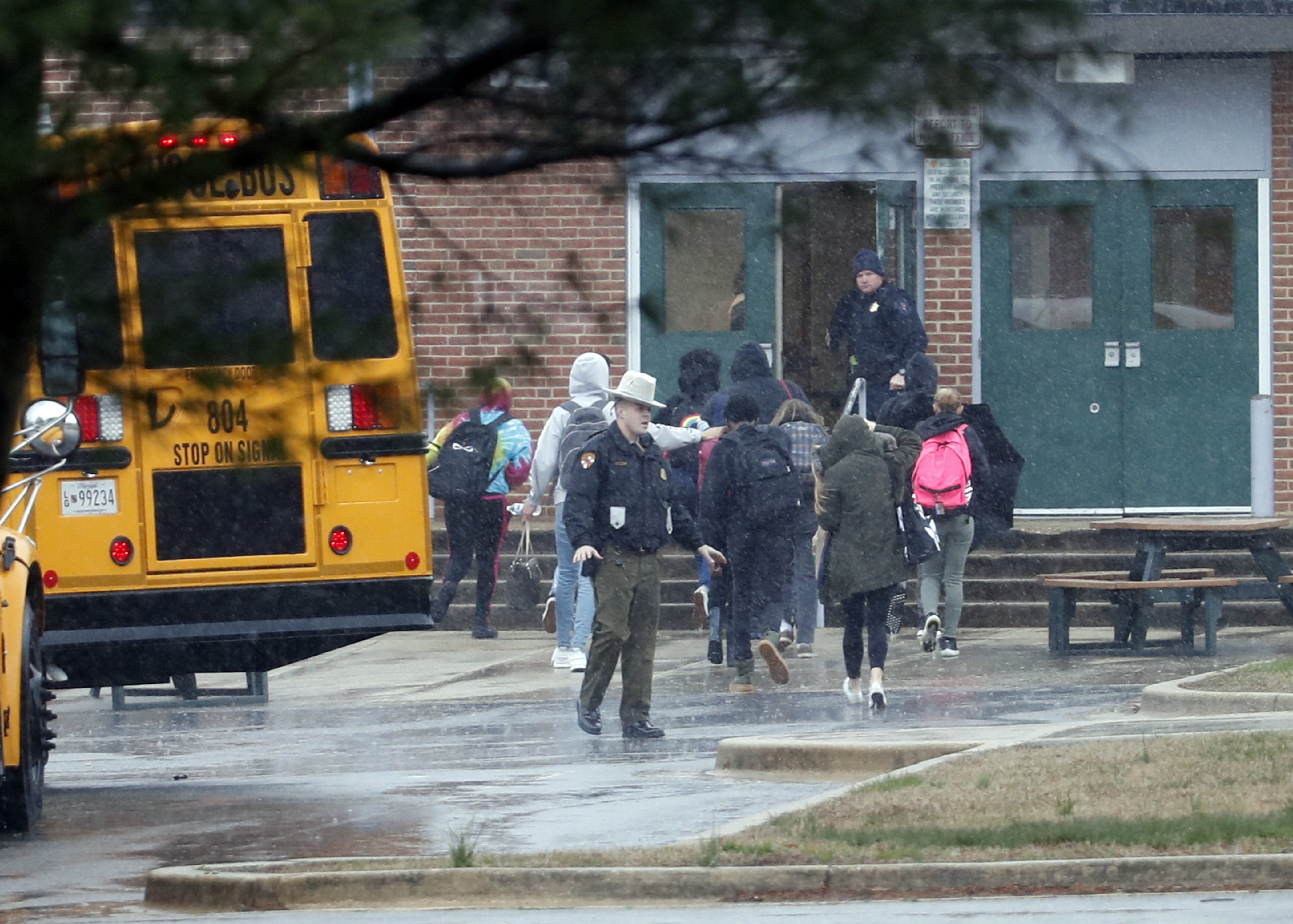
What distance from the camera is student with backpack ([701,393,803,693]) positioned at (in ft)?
47.4

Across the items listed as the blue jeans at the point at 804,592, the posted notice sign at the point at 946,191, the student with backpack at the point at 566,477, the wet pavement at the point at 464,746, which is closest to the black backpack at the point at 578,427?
the student with backpack at the point at 566,477

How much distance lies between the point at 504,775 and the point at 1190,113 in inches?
417

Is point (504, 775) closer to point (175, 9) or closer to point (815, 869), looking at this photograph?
point (815, 869)

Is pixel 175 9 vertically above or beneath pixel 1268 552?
above

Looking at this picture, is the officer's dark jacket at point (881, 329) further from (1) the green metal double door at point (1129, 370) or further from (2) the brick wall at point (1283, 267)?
(2) the brick wall at point (1283, 267)

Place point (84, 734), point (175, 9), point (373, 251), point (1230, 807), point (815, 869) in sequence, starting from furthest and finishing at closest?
1. point (84, 734)
2. point (373, 251)
3. point (1230, 807)
4. point (815, 869)
5. point (175, 9)

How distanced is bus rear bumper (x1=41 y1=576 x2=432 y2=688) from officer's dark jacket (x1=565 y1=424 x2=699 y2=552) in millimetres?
1072

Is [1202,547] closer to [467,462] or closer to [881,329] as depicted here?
[881,329]

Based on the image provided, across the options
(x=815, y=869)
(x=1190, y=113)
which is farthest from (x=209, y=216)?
(x=1190, y=113)

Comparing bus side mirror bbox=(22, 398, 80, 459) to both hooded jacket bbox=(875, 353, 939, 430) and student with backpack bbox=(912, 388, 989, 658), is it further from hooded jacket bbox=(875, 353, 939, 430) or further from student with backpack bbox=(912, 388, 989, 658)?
hooded jacket bbox=(875, 353, 939, 430)

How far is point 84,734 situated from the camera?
1414 cm

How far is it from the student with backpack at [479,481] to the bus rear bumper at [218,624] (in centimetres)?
543

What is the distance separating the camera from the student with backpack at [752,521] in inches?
569

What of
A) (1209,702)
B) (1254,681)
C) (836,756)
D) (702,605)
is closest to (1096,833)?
(836,756)
